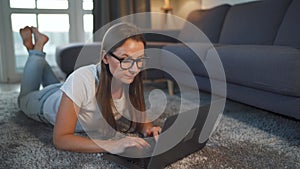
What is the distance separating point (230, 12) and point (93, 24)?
1.58 meters

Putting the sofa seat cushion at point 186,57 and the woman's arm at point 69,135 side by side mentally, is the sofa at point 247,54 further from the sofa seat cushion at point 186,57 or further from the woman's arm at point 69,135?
the woman's arm at point 69,135

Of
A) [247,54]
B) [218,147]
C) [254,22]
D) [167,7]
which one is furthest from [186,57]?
[167,7]

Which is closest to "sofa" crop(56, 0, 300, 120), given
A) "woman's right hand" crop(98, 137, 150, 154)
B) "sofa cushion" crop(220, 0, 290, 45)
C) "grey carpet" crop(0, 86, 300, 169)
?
"sofa cushion" crop(220, 0, 290, 45)

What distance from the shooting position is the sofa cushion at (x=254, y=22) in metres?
2.00

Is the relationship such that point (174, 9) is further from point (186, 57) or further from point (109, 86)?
point (109, 86)

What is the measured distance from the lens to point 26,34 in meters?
1.76

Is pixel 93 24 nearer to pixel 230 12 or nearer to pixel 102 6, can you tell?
pixel 102 6

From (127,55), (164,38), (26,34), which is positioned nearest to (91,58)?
(26,34)

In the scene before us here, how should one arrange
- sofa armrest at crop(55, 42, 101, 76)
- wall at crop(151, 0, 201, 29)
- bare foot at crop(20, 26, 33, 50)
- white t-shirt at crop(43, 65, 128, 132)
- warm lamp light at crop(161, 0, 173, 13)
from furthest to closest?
wall at crop(151, 0, 201, 29) < warm lamp light at crop(161, 0, 173, 13) < sofa armrest at crop(55, 42, 101, 76) < bare foot at crop(20, 26, 33, 50) < white t-shirt at crop(43, 65, 128, 132)

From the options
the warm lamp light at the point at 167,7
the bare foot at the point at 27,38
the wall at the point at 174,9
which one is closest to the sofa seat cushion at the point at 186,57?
the bare foot at the point at 27,38

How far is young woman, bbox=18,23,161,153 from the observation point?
3.23 ft

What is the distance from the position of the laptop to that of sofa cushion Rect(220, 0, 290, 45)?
1.19 meters

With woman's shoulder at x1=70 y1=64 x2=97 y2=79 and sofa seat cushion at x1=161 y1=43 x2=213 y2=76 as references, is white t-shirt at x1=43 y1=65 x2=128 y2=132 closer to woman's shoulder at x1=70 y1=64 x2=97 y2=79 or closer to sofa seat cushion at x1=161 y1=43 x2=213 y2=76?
woman's shoulder at x1=70 y1=64 x2=97 y2=79

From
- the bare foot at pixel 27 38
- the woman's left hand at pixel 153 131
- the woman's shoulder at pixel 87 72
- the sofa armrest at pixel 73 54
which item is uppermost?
the bare foot at pixel 27 38
